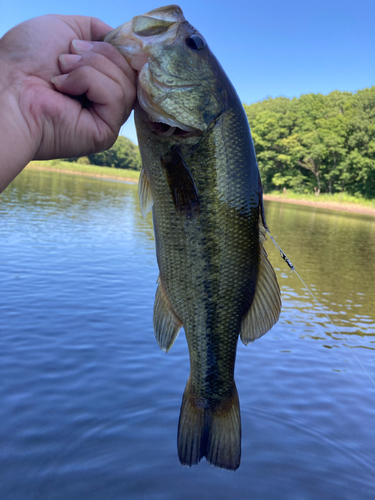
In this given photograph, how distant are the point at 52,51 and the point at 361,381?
22.6ft

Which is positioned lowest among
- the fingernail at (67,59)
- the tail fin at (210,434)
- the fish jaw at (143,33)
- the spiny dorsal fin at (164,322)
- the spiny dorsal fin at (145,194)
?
the tail fin at (210,434)

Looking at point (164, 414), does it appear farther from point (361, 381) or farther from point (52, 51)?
point (52, 51)

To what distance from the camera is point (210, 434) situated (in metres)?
2.58

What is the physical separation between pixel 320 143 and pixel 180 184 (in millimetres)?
70649

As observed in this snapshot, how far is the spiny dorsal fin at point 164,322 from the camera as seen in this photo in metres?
2.54

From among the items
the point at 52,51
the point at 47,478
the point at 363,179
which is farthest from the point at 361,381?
the point at 363,179

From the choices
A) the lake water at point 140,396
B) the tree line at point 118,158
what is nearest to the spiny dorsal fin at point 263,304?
the lake water at point 140,396

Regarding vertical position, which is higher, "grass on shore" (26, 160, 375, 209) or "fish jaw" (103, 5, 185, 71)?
"fish jaw" (103, 5, 185, 71)

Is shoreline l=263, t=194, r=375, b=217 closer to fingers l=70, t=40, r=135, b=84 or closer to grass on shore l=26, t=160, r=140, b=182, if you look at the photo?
grass on shore l=26, t=160, r=140, b=182

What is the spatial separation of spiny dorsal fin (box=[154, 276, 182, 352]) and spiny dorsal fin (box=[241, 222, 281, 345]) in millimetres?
422

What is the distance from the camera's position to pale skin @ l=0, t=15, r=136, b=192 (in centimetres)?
177

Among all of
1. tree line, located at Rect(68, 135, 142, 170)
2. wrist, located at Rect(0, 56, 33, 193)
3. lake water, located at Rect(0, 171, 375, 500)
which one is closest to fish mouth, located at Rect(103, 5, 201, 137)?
wrist, located at Rect(0, 56, 33, 193)

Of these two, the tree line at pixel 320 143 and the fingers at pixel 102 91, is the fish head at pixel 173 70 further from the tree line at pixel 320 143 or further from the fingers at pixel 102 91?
the tree line at pixel 320 143

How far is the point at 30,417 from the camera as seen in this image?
518 cm
